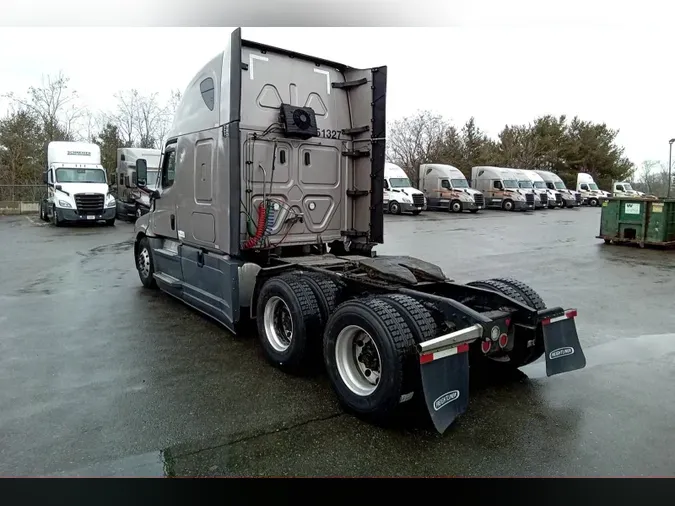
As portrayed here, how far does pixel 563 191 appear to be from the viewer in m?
40.4

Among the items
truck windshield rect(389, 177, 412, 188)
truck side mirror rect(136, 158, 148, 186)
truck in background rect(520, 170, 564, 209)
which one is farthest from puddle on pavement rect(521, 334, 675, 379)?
truck in background rect(520, 170, 564, 209)

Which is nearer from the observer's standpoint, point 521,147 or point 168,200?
point 168,200

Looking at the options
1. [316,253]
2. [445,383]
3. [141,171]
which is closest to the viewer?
[445,383]

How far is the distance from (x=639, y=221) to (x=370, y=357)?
14.6 m

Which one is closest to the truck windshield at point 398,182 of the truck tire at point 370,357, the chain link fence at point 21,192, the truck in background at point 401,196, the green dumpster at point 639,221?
the truck in background at point 401,196

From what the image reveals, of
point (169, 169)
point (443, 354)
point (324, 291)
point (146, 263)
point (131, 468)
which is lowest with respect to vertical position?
point (131, 468)

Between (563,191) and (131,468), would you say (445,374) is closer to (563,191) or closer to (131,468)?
(131,468)

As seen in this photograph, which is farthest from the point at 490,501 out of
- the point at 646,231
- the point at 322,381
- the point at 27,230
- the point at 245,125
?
the point at 27,230

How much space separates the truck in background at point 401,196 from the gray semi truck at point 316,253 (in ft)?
70.3

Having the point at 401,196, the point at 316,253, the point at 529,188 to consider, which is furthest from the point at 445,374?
the point at 529,188

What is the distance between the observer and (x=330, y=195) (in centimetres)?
666

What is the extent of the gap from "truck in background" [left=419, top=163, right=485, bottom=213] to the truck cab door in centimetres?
2584

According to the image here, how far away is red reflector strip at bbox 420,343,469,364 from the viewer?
135 inches

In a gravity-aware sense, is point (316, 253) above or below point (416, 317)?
above
